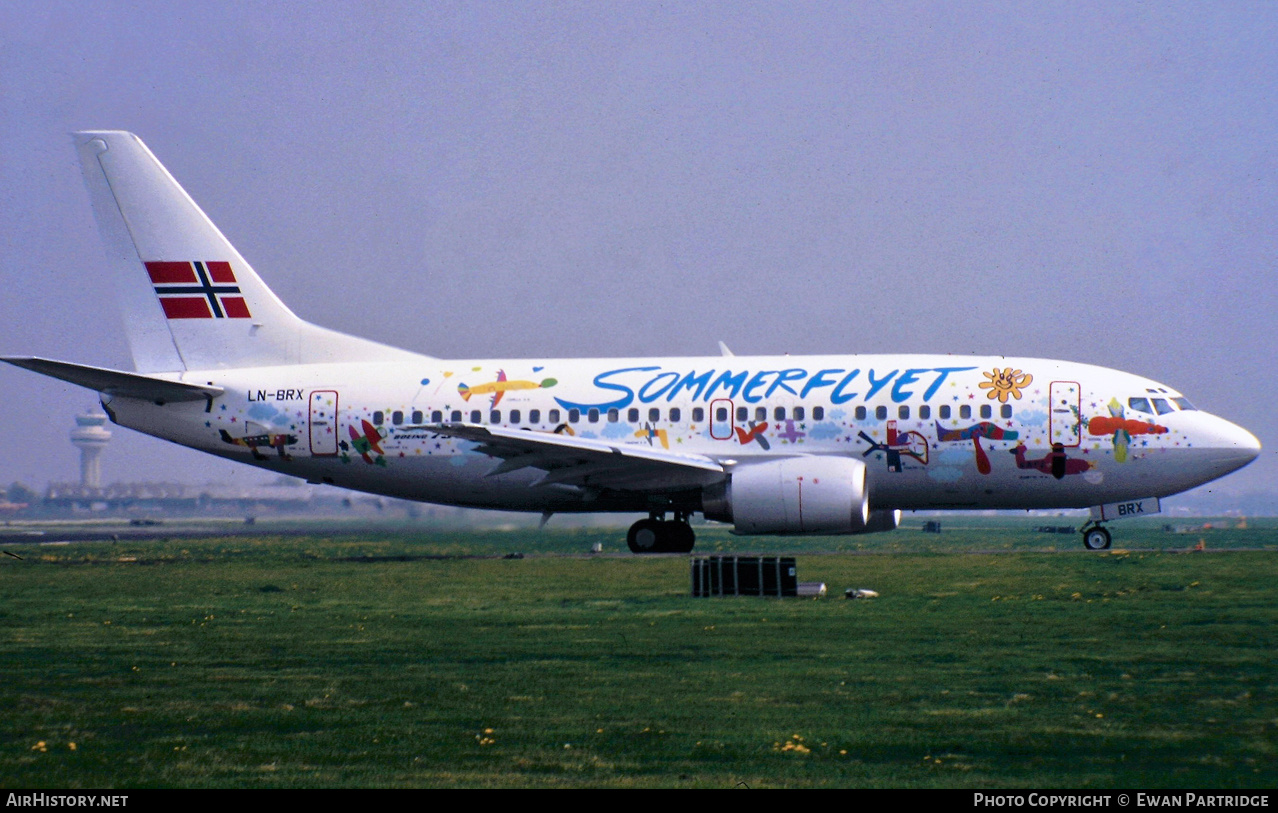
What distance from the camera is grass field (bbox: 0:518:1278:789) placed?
971cm

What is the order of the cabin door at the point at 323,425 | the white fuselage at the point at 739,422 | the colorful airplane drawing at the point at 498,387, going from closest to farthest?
the white fuselage at the point at 739,422 < the colorful airplane drawing at the point at 498,387 < the cabin door at the point at 323,425

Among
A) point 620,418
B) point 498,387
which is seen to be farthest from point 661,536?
point 498,387

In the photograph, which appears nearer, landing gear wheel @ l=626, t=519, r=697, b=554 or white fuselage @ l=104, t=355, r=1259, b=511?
white fuselage @ l=104, t=355, r=1259, b=511

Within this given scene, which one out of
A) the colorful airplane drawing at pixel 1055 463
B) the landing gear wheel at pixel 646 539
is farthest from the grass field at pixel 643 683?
the landing gear wheel at pixel 646 539

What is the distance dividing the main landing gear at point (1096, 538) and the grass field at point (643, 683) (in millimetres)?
6066

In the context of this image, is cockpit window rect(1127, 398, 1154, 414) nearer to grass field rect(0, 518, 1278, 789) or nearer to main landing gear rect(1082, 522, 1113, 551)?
main landing gear rect(1082, 522, 1113, 551)

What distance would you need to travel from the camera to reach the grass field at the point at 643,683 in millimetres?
9711

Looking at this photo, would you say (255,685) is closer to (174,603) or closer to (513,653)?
(513,653)

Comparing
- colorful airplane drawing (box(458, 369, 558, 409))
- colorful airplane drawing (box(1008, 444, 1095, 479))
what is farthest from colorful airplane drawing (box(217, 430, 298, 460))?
colorful airplane drawing (box(1008, 444, 1095, 479))

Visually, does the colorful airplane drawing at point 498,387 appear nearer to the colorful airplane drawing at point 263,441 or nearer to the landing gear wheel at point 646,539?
the landing gear wheel at point 646,539

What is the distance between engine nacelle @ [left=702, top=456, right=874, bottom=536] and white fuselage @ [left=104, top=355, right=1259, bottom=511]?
4.22ft
